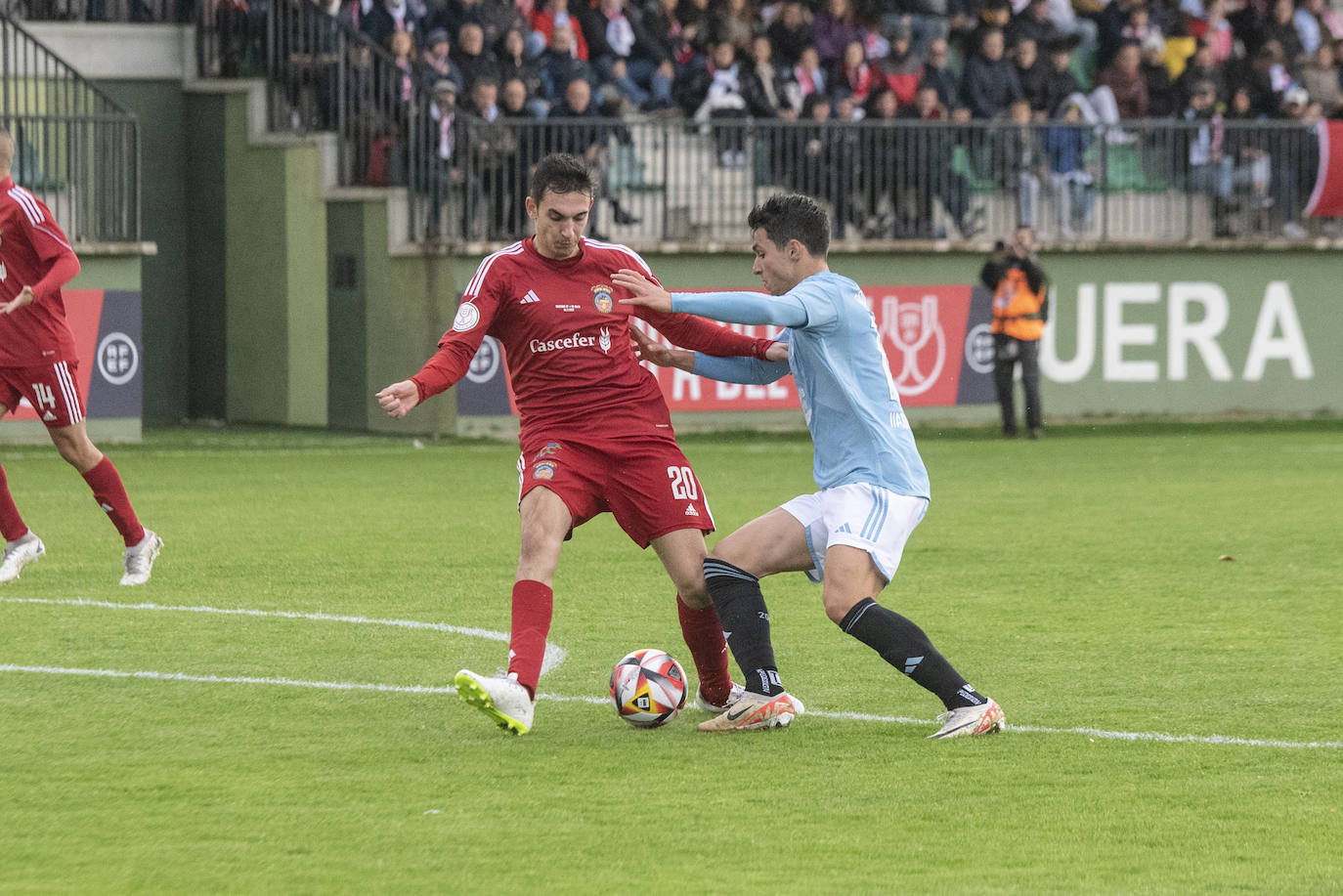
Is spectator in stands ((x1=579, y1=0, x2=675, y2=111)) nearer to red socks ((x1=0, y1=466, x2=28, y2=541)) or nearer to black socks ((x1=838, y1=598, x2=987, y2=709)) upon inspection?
red socks ((x1=0, y1=466, x2=28, y2=541))

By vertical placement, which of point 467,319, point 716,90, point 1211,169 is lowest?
point 467,319

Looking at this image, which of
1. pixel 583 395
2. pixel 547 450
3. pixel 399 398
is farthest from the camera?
pixel 583 395

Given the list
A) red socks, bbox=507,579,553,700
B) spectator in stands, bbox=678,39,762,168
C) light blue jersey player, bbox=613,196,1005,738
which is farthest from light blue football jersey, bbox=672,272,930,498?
spectator in stands, bbox=678,39,762,168

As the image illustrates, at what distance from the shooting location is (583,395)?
22.0 feet

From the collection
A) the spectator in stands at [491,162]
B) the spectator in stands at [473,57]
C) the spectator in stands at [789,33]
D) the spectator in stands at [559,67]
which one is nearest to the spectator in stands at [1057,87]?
the spectator in stands at [789,33]

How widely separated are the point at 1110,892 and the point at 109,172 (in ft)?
52.4

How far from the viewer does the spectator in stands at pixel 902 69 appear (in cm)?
2177

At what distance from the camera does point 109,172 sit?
61.9 ft

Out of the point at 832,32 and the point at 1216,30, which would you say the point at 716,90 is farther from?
the point at 1216,30

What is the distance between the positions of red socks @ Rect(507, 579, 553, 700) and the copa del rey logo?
14.1 metres

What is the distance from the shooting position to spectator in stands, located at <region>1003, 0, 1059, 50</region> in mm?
22609

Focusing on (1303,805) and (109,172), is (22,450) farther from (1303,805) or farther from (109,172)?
(1303,805)

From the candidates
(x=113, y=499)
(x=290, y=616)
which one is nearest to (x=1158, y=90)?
(x=113, y=499)

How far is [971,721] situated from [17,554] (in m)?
5.45
